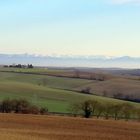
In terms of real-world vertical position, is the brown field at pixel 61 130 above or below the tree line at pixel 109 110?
above

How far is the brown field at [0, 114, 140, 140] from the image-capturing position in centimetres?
2702

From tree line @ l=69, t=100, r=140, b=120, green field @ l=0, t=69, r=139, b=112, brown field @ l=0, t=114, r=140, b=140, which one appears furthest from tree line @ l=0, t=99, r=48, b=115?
brown field @ l=0, t=114, r=140, b=140

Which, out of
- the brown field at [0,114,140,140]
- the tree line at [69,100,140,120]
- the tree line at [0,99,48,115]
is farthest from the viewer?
the tree line at [69,100,140,120]

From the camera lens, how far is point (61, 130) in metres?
31.5

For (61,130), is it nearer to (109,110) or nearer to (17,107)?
(17,107)

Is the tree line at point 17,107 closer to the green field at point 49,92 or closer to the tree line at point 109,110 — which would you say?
the tree line at point 109,110

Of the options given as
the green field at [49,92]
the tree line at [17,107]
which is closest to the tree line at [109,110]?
the tree line at [17,107]

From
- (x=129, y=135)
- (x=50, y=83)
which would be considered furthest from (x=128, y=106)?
(x=50, y=83)

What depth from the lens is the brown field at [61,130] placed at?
2702cm

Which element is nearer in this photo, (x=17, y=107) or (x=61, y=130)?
(x=61, y=130)

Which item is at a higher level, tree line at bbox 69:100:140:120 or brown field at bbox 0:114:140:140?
brown field at bbox 0:114:140:140

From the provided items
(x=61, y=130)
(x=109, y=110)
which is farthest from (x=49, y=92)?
(x=61, y=130)

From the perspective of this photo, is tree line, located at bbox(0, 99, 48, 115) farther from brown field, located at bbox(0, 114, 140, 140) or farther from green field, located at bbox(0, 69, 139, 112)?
brown field, located at bbox(0, 114, 140, 140)

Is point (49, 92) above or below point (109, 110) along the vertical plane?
above
